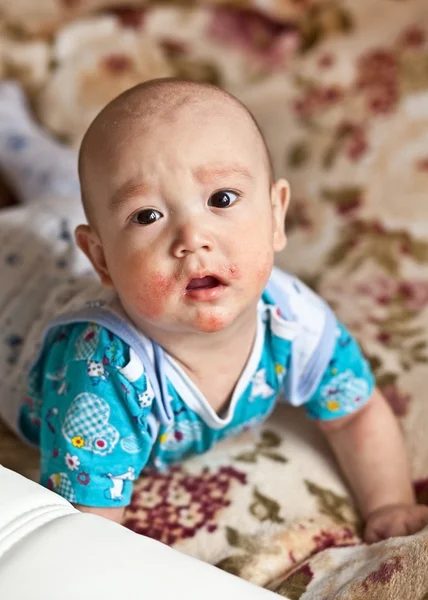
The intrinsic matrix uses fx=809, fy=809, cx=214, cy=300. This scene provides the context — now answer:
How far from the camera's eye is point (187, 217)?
0.70m

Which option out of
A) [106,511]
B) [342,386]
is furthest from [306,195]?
[106,511]

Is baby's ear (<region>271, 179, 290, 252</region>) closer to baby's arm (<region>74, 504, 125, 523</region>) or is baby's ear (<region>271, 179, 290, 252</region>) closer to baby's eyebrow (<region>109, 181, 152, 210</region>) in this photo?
baby's eyebrow (<region>109, 181, 152, 210</region>)

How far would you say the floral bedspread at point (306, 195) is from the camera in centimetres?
81

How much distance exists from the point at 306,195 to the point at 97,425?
0.64m

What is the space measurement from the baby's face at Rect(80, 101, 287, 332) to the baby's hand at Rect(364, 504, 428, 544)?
273 millimetres

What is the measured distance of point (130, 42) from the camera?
149 cm

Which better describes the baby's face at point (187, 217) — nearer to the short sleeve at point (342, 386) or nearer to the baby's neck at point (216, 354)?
the baby's neck at point (216, 354)

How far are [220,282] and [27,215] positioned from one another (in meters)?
0.49

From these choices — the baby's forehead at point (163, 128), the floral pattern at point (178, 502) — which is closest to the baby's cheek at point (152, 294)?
the baby's forehead at point (163, 128)

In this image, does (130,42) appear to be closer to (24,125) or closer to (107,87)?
(107,87)

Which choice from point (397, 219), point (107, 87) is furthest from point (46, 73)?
point (397, 219)

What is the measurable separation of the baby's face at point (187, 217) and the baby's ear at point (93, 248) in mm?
57

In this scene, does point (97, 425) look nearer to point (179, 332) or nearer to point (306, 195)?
point (179, 332)

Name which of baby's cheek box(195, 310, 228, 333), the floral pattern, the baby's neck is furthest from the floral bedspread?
baby's cheek box(195, 310, 228, 333)
